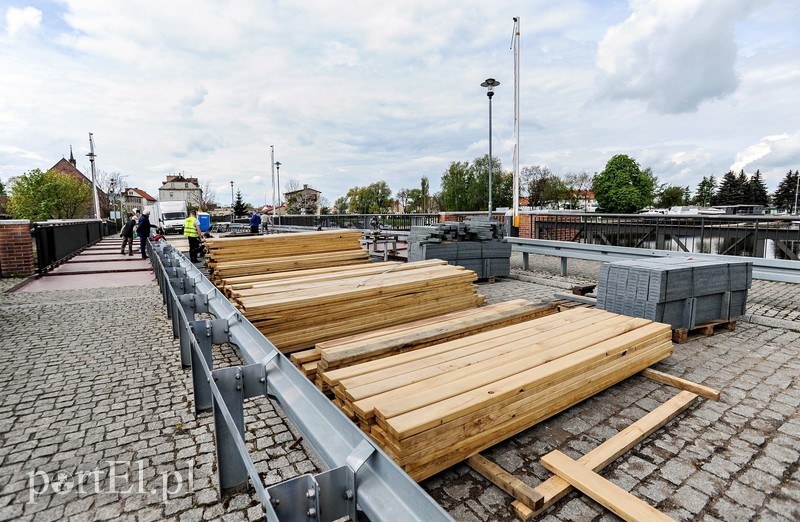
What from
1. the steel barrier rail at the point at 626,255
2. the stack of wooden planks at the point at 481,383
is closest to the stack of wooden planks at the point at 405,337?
the stack of wooden planks at the point at 481,383

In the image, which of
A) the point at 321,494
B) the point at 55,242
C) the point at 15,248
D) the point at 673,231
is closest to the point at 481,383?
the point at 321,494

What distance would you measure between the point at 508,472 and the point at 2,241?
49.7ft

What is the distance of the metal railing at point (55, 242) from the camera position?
488 inches

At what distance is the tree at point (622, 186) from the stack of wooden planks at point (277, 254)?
74530 millimetres

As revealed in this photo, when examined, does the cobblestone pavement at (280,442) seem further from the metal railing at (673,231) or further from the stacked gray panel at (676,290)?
the metal railing at (673,231)

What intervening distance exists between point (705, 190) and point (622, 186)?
57177 mm

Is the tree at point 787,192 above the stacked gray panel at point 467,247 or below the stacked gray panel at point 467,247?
above

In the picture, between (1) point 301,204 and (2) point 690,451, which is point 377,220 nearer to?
(2) point 690,451

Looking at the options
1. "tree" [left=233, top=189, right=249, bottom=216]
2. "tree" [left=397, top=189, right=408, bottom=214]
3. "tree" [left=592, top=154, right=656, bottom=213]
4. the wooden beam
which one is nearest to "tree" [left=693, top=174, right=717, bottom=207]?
"tree" [left=592, top=154, right=656, bottom=213]

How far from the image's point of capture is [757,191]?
9031cm

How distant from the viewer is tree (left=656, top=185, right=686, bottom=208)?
106 metres

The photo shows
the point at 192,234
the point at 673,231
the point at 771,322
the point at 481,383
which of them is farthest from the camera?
the point at 192,234

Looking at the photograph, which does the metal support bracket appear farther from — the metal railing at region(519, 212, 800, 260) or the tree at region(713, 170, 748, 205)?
the tree at region(713, 170, 748, 205)

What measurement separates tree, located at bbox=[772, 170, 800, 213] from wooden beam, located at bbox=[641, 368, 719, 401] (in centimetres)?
11664
